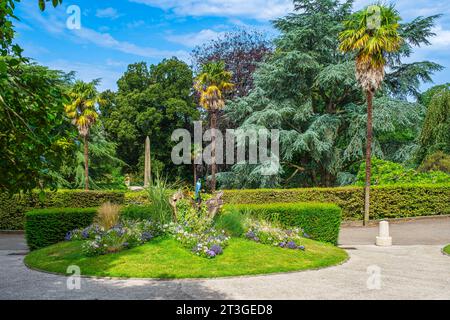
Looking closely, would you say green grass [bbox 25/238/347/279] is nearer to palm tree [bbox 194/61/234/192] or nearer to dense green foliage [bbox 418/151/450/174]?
palm tree [bbox 194/61/234/192]

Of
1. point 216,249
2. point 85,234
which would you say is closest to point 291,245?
point 216,249

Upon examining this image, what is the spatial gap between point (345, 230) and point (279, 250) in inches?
424

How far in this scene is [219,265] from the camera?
11.6 meters

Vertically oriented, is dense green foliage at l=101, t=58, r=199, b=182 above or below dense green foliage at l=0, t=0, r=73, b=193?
above

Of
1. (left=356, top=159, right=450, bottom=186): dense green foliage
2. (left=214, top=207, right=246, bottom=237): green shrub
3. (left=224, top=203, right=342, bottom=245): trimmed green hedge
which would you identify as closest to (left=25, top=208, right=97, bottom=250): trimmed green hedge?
(left=214, top=207, right=246, bottom=237): green shrub

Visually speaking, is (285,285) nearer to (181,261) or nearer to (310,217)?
(181,261)

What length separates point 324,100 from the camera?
34.0 m

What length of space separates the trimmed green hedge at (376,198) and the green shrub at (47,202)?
6.91 metres

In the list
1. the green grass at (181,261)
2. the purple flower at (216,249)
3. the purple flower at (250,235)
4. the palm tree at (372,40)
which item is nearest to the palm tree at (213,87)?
the palm tree at (372,40)

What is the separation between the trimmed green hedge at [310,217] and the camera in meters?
16.8

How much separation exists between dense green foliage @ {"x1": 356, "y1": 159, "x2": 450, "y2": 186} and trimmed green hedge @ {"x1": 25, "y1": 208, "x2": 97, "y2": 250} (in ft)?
58.6

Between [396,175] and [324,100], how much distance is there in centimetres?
863

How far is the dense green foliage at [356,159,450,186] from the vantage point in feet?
88.9
